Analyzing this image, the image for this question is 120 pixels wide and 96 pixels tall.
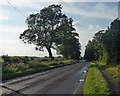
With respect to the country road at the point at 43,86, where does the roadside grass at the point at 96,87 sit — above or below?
above

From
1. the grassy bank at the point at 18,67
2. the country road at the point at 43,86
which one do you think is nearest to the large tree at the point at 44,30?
the grassy bank at the point at 18,67

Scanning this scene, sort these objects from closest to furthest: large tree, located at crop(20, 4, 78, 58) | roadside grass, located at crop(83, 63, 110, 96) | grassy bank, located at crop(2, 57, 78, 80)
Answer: roadside grass, located at crop(83, 63, 110, 96), grassy bank, located at crop(2, 57, 78, 80), large tree, located at crop(20, 4, 78, 58)

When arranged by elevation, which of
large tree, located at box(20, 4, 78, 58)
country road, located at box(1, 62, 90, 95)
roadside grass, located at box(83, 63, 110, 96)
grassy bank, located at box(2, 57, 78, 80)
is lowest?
country road, located at box(1, 62, 90, 95)

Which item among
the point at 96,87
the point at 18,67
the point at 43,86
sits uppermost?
the point at 18,67

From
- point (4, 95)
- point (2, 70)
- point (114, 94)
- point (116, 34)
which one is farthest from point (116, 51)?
point (4, 95)

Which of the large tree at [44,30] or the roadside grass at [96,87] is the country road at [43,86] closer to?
the roadside grass at [96,87]

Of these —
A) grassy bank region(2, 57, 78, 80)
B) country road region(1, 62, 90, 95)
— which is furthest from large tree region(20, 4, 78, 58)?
country road region(1, 62, 90, 95)

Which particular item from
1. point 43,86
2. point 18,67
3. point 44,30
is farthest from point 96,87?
point 44,30

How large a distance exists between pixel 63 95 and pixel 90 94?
5.09 feet

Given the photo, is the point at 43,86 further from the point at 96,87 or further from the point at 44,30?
the point at 44,30

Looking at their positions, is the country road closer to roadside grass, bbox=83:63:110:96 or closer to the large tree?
roadside grass, bbox=83:63:110:96

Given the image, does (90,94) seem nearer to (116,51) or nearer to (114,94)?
(114,94)

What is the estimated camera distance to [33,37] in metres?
51.5

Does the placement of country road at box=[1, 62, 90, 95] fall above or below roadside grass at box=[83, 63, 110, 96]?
below
